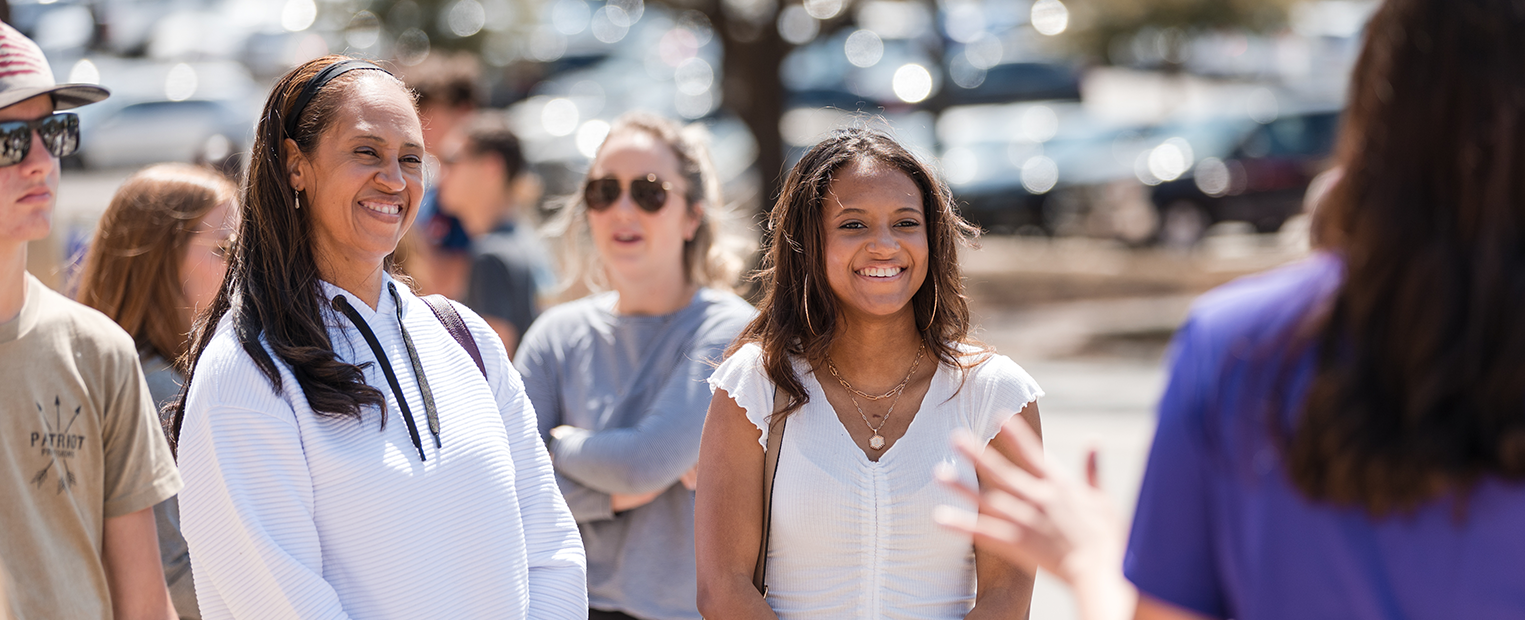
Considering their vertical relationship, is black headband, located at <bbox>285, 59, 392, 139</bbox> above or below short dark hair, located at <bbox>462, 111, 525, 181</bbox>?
above

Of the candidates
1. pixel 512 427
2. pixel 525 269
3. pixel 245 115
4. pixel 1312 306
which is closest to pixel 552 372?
pixel 512 427

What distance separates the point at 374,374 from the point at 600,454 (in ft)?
3.07

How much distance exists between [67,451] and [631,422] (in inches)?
55.0

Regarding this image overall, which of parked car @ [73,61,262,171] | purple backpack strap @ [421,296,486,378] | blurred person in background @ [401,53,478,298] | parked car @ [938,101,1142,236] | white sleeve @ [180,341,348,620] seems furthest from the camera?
parked car @ [73,61,262,171]

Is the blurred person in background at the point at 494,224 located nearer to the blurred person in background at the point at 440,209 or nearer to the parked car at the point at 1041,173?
the blurred person in background at the point at 440,209

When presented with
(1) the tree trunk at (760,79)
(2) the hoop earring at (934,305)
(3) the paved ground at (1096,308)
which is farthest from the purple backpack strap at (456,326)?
(1) the tree trunk at (760,79)

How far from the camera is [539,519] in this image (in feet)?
8.09

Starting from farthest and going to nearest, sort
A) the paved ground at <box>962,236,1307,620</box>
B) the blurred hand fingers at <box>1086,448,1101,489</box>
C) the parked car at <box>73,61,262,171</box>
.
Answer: the parked car at <box>73,61,262,171</box>
the paved ground at <box>962,236,1307,620</box>
the blurred hand fingers at <box>1086,448,1101,489</box>

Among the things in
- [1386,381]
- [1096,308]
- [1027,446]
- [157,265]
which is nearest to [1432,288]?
[1386,381]

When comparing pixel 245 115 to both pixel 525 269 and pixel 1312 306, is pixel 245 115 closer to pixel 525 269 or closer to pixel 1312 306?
pixel 525 269

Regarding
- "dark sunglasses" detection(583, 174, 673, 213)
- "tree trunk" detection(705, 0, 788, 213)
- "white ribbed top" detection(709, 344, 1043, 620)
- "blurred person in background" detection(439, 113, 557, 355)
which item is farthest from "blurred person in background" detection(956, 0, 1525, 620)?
"tree trunk" detection(705, 0, 788, 213)

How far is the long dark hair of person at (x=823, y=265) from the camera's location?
2818mm

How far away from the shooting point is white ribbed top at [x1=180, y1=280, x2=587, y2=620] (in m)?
2.05

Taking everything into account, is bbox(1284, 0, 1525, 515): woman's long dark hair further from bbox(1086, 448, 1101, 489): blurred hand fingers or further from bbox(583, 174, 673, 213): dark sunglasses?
bbox(583, 174, 673, 213): dark sunglasses
